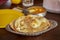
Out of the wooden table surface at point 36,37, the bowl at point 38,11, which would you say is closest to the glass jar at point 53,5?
the bowl at point 38,11

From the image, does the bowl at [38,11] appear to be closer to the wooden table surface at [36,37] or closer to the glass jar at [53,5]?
the glass jar at [53,5]

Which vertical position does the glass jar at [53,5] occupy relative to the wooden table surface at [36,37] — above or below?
above

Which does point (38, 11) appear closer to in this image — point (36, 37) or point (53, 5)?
point (53, 5)

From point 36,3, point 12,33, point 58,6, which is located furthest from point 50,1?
point 12,33

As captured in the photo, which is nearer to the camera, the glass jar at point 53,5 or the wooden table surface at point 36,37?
the wooden table surface at point 36,37

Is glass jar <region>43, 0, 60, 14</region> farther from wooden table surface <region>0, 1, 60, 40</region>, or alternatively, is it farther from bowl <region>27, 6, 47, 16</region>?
wooden table surface <region>0, 1, 60, 40</region>

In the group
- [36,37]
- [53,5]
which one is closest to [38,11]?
[53,5]

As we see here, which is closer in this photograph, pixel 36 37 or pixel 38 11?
pixel 36 37

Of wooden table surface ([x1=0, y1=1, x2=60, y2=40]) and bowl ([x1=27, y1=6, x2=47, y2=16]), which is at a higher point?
bowl ([x1=27, y1=6, x2=47, y2=16])

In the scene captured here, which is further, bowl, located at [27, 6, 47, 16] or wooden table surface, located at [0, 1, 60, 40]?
bowl, located at [27, 6, 47, 16]

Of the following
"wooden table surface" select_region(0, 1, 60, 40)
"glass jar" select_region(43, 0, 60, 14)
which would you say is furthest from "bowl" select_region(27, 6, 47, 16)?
"wooden table surface" select_region(0, 1, 60, 40)

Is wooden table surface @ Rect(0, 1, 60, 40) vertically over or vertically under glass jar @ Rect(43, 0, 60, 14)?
under
